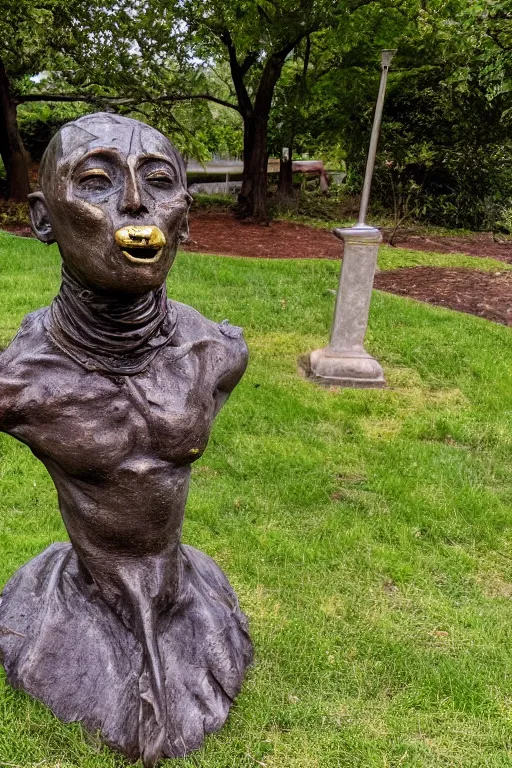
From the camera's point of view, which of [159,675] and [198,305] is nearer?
[159,675]

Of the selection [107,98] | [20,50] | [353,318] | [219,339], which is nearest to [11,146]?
[20,50]

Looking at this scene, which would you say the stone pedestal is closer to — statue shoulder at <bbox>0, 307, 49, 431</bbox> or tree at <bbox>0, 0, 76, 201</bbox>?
statue shoulder at <bbox>0, 307, 49, 431</bbox>

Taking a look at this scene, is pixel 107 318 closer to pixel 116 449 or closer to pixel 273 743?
pixel 116 449

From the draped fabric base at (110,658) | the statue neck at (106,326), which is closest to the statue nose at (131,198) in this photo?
the statue neck at (106,326)

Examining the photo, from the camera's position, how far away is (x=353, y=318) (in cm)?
667

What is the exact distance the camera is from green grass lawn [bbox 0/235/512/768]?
8.75ft

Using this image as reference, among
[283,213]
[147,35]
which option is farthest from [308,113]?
[147,35]

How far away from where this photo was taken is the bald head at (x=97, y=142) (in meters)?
1.72

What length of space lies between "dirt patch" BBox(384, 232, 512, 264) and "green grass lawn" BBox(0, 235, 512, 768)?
566 cm

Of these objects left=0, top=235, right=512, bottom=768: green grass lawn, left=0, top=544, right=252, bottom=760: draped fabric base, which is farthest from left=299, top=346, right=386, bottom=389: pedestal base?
left=0, top=544, right=252, bottom=760: draped fabric base

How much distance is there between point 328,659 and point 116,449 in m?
1.67

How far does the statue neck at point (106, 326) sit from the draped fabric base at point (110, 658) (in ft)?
2.95

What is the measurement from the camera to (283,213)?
50.0 ft

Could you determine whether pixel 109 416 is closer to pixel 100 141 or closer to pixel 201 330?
pixel 201 330
